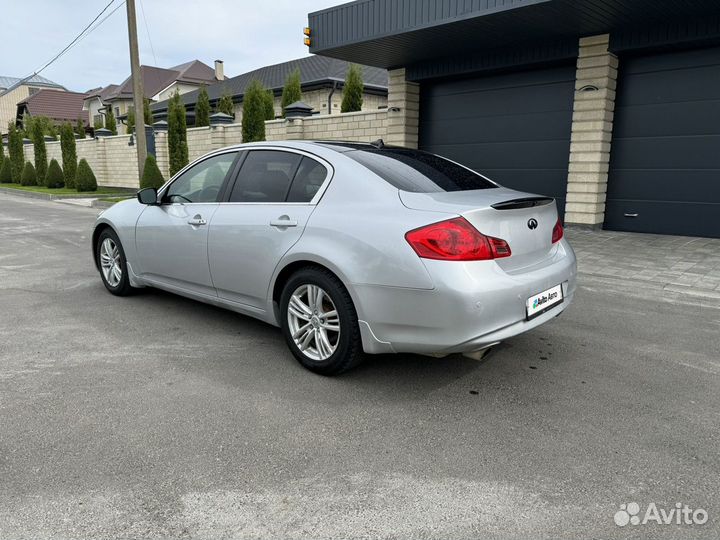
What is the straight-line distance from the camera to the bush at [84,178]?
2367 cm

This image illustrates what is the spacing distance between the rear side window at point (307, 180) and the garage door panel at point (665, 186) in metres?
8.14

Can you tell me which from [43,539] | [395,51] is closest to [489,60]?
[395,51]

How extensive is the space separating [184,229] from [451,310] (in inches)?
101

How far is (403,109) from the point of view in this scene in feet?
42.4

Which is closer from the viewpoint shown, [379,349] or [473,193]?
[379,349]

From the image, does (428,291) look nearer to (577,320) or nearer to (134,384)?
(134,384)

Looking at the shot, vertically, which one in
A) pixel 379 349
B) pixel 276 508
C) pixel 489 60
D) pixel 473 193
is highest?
pixel 489 60

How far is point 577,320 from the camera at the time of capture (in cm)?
502

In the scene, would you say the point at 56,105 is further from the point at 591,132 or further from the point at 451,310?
the point at 451,310

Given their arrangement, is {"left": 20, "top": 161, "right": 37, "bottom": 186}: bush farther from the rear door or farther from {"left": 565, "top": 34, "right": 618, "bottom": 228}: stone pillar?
the rear door

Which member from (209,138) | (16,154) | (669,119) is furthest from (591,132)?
(16,154)

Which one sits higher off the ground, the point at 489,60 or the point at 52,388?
the point at 489,60

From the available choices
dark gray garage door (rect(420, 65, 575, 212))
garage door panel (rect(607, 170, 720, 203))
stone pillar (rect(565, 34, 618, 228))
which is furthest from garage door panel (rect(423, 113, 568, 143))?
garage door panel (rect(607, 170, 720, 203))

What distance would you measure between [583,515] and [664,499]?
1.30 feet
